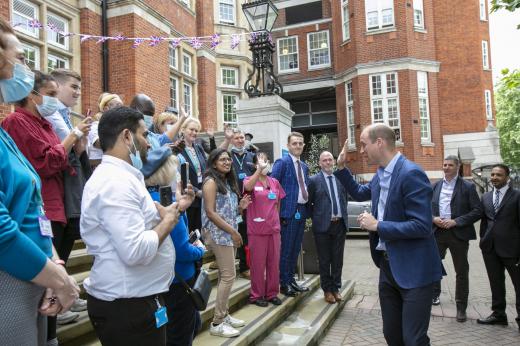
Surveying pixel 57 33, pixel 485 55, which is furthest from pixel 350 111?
pixel 57 33

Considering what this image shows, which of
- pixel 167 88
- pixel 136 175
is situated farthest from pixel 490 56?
pixel 136 175

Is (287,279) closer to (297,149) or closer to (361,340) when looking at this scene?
(361,340)

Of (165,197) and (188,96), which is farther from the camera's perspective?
(188,96)

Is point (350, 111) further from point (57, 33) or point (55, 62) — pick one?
point (55, 62)

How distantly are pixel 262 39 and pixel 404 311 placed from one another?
611 centimetres

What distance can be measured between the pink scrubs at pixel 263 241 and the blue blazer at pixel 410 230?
85.0 inches

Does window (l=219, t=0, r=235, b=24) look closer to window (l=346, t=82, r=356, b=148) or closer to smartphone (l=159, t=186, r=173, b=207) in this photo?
window (l=346, t=82, r=356, b=148)

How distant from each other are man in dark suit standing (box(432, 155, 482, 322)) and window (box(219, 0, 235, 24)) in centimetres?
1317

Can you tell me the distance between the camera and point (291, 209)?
6.05 m

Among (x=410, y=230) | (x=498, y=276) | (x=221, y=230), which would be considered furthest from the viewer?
(x=498, y=276)

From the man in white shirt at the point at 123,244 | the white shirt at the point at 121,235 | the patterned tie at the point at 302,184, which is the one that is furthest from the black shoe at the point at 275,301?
the white shirt at the point at 121,235

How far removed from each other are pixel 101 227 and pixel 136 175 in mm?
334

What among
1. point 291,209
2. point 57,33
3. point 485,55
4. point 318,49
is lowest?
point 291,209

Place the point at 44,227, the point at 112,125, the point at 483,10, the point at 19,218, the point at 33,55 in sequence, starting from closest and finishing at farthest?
the point at 19,218, the point at 44,227, the point at 112,125, the point at 33,55, the point at 483,10
